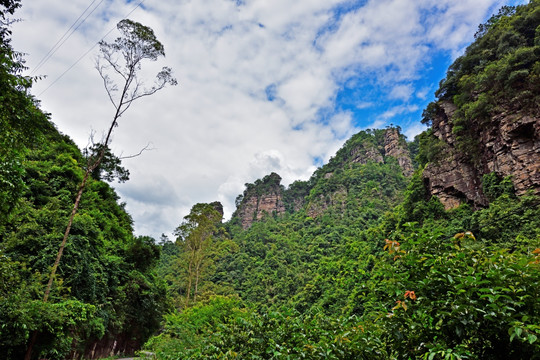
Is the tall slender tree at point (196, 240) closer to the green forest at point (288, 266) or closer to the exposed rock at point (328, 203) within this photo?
the green forest at point (288, 266)

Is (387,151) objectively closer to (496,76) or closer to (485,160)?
(485,160)

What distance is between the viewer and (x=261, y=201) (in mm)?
85125

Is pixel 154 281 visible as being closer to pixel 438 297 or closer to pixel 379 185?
pixel 438 297

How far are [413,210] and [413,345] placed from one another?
2268cm

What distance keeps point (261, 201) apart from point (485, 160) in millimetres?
68809

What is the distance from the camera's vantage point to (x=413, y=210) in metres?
22.4

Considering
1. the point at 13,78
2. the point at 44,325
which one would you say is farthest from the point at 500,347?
the point at 44,325

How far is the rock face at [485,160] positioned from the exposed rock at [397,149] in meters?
46.9

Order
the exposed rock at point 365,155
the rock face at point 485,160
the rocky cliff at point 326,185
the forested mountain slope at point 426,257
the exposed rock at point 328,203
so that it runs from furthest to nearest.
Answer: the exposed rock at point 365,155 < the rocky cliff at point 326,185 < the exposed rock at point 328,203 < the rock face at point 485,160 < the forested mountain slope at point 426,257

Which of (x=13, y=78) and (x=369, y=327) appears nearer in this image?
(x=369, y=327)

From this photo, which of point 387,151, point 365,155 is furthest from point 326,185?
point 387,151

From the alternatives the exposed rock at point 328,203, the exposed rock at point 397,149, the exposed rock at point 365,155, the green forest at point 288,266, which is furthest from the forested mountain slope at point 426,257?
the exposed rock at point 365,155

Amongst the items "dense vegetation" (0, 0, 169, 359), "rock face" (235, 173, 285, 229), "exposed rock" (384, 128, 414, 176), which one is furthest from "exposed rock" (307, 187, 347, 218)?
"dense vegetation" (0, 0, 169, 359)

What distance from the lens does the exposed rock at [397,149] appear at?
222ft
